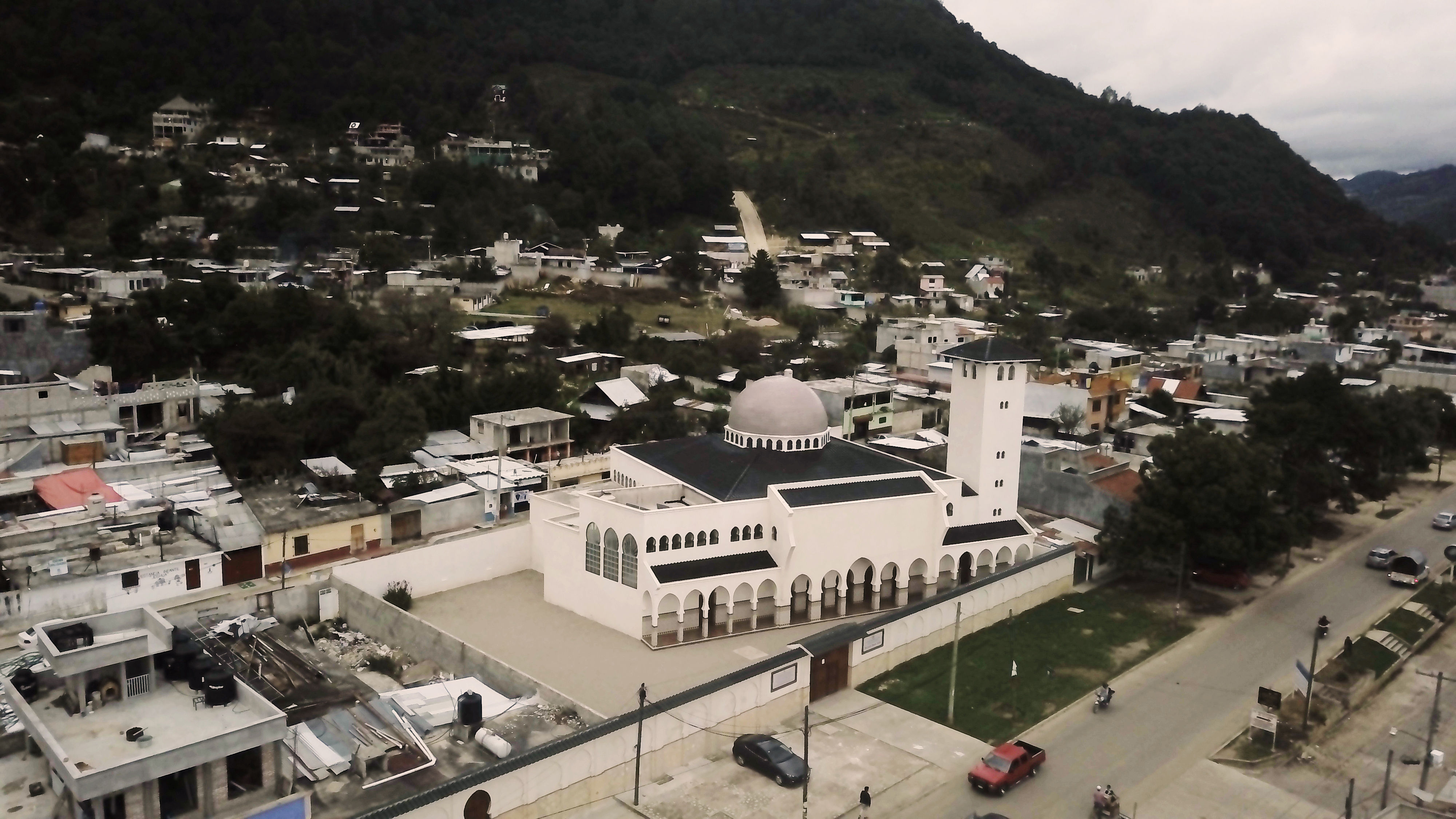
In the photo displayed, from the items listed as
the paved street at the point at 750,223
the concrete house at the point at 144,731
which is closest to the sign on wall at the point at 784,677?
the concrete house at the point at 144,731

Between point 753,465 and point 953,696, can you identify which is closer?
point 953,696

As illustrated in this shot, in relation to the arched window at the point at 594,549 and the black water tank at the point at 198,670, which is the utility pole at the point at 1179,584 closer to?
the arched window at the point at 594,549

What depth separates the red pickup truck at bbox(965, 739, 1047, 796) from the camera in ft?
65.7

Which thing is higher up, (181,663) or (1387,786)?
(181,663)

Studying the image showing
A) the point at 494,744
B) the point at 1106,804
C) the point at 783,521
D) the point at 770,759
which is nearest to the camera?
the point at 494,744

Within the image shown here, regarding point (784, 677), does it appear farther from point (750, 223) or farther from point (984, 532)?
point (750, 223)

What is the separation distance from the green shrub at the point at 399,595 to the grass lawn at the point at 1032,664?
1244cm

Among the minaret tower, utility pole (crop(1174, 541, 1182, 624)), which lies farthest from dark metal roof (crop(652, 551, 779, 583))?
utility pole (crop(1174, 541, 1182, 624))

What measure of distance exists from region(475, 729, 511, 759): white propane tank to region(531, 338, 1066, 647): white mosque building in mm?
7021

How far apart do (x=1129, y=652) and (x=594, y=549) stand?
14.3 m

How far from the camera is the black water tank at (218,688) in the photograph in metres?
16.5

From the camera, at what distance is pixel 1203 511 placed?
95.6ft

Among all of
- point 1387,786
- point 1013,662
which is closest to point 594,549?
point 1013,662

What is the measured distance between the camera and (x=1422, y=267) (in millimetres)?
112188
